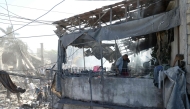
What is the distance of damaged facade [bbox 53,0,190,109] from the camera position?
557 centimetres

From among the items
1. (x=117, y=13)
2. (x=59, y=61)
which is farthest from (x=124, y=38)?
(x=59, y=61)

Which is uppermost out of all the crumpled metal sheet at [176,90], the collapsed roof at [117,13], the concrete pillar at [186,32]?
the collapsed roof at [117,13]

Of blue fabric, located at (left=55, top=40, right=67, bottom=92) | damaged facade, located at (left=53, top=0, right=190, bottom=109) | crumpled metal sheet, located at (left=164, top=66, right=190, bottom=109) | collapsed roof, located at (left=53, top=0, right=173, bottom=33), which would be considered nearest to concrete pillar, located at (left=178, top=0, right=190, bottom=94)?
damaged facade, located at (left=53, top=0, right=190, bottom=109)

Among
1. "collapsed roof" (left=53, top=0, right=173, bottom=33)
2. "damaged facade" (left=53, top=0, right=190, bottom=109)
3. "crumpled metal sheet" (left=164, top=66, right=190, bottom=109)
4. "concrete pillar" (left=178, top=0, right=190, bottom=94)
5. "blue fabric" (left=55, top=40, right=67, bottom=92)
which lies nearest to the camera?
"crumpled metal sheet" (left=164, top=66, right=190, bottom=109)

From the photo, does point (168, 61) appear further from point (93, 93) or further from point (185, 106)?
point (93, 93)

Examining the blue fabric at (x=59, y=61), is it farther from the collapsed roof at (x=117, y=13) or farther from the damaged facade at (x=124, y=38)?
the collapsed roof at (x=117, y=13)

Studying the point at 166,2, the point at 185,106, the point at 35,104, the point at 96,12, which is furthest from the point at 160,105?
the point at 35,104

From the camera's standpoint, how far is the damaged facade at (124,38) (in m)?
5.57

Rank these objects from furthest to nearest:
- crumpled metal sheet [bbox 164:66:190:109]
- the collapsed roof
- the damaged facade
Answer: the collapsed roof < the damaged facade < crumpled metal sheet [bbox 164:66:190:109]

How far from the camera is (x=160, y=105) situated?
5973 millimetres

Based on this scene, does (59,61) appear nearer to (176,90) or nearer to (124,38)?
(124,38)

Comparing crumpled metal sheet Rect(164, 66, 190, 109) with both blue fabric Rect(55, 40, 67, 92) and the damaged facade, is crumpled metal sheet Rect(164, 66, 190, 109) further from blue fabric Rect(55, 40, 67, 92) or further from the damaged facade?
blue fabric Rect(55, 40, 67, 92)

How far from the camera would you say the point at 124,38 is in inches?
293

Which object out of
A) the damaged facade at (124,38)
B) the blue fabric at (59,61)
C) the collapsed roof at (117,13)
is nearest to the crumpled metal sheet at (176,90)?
the damaged facade at (124,38)
